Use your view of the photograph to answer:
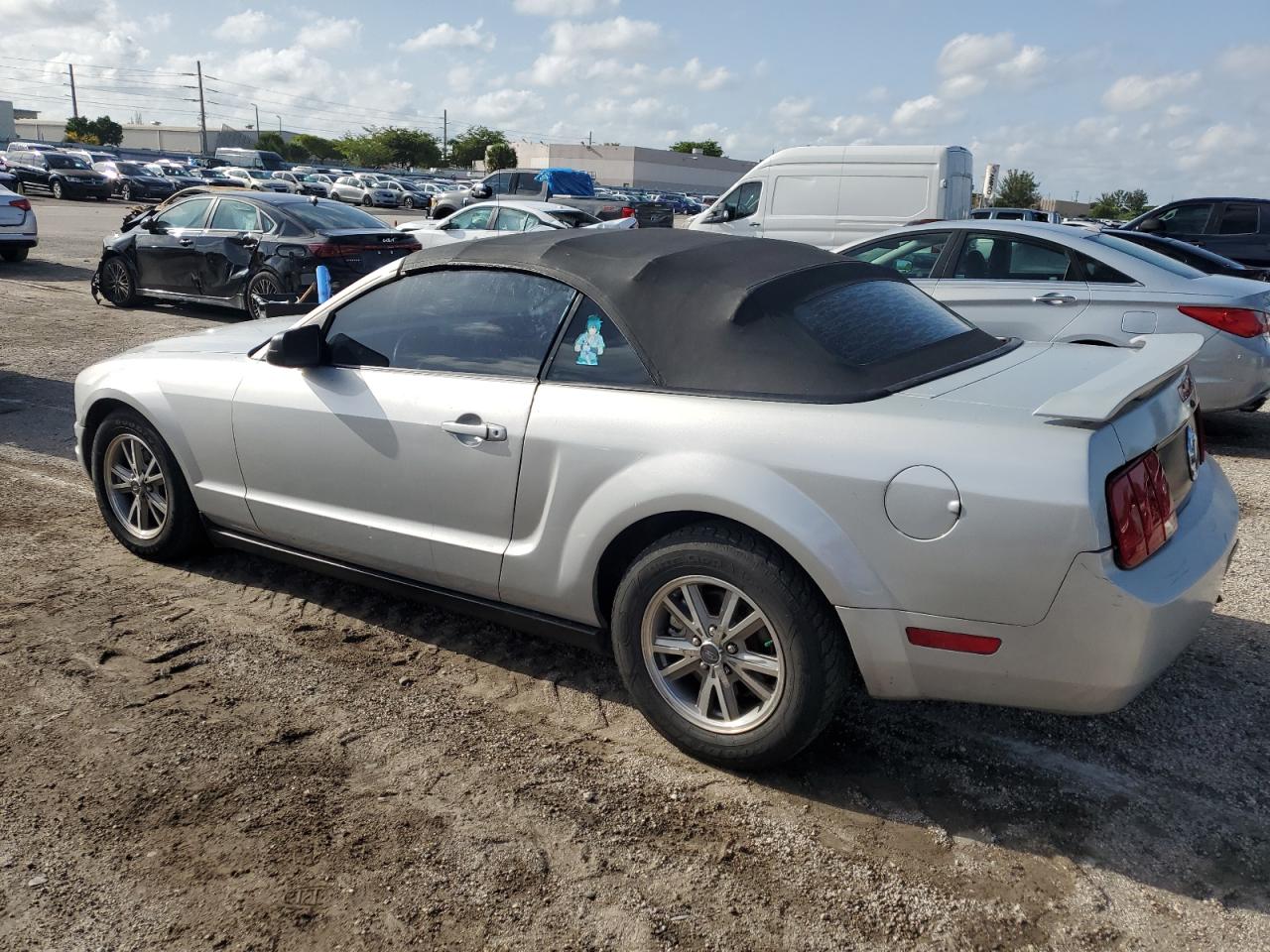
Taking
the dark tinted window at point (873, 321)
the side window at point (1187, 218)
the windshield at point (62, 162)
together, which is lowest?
the dark tinted window at point (873, 321)

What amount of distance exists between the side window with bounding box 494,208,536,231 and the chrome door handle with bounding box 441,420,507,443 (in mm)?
12533

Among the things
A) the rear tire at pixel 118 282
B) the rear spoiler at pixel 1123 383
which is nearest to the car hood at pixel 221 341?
the rear spoiler at pixel 1123 383

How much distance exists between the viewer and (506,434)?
11.1 feet

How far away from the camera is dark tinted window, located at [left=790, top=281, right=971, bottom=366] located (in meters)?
3.19

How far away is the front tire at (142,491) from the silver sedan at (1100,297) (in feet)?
17.7

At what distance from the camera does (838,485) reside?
2773 mm

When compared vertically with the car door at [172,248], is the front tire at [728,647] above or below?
below

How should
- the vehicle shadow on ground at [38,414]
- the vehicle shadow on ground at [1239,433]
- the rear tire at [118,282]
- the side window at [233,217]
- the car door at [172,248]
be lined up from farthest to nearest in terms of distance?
the rear tire at [118,282] < the car door at [172,248] < the side window at [233,217] < the vehicle shadow on ground at [1239,433] < the vehicle shadow on ground at [38,414]

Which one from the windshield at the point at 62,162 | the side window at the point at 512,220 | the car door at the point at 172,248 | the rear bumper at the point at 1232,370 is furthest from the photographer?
the windshield at the point at 62,162

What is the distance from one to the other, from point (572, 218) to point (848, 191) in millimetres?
4362

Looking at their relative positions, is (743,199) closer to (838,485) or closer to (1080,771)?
(1080,771)

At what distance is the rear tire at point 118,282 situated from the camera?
503 inches

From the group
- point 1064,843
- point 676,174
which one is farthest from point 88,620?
point 676,174

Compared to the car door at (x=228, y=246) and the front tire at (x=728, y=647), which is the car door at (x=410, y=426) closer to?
the front tire at (x=728, y=647)
